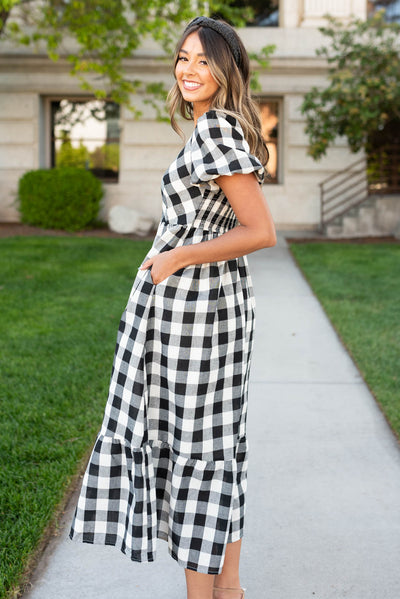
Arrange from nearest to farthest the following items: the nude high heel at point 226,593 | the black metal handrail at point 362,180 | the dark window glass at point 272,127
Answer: the nude high heel at point 226,593
the black metal handrail at point 362,180
the dark window glass at point 272,127

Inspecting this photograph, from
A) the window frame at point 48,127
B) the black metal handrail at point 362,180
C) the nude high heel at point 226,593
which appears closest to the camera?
the nude high heel at point 226,593

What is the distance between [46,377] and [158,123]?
44.2 ft

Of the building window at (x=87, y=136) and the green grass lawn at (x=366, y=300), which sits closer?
the green grass lawn at (x=366, y=300)

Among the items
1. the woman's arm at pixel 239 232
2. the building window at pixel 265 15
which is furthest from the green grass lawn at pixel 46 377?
the building window at pixel 265 15

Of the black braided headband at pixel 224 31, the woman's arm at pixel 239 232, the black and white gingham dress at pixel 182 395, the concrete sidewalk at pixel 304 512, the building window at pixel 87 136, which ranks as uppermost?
the building window at pixel 87 136

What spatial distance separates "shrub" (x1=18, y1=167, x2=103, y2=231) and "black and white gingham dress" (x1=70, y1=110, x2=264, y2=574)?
1392cm

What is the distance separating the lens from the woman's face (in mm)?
2023

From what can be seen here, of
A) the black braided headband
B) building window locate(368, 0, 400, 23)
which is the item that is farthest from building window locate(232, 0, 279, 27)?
the black braided headband

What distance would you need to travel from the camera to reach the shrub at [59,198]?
15.6 meters

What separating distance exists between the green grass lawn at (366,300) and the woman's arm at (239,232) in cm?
263

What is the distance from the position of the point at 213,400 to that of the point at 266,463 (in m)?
1.80

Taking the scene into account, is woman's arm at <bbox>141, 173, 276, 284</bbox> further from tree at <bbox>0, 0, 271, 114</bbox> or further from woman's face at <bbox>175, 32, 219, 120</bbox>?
tree at <bbox>0, 0, 271, 114</bbox>

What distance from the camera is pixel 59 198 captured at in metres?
15.5

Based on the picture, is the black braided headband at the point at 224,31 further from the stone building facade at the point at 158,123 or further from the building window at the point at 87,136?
the building window at the point at 87,136
